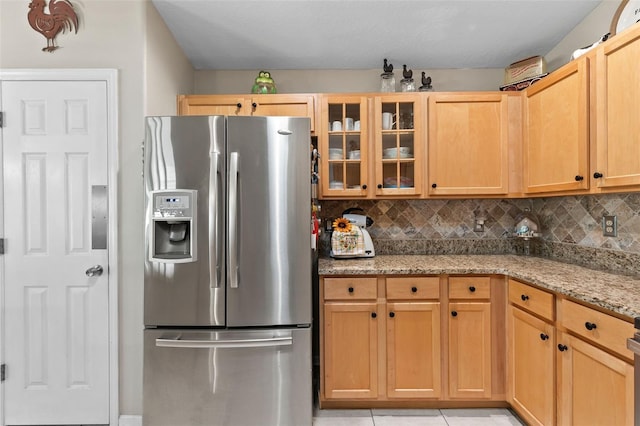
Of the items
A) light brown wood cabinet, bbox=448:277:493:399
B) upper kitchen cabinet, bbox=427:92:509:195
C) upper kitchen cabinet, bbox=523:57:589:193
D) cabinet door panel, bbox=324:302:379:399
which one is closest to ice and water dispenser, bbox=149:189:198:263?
cabinet door panel, bbox=324:302:379:399

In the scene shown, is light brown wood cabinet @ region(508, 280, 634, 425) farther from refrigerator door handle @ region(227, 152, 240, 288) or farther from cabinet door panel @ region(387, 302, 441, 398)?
refrigerator door handle @ region(227, 152, 240, 288)

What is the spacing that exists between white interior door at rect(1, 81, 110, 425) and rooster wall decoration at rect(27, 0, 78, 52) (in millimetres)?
292

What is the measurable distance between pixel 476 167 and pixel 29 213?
2972 mm

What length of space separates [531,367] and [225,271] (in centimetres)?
178

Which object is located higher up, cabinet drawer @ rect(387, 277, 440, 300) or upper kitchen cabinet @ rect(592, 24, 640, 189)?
upper kitchen cabinet @ rect(592, 24, 640, 189)

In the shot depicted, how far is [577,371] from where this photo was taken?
1478 millimetres

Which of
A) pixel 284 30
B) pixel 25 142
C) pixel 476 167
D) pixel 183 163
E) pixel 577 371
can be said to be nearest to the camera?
pixel 577 371

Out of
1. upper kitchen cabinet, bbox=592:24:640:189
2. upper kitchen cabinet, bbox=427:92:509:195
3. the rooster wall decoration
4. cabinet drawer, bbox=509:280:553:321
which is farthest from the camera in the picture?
upper kitchen cabinet, bbox=427:92:509:195

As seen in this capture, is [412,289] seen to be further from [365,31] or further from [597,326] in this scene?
[365,31]

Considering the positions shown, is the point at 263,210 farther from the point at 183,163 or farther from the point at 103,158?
the point at 103,158

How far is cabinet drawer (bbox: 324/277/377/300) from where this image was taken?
6.78 feet

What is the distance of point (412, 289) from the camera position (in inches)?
81.6

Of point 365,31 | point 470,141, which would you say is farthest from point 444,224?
point 365,31

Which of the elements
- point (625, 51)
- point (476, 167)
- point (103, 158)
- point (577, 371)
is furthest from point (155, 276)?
point (625, 51)
